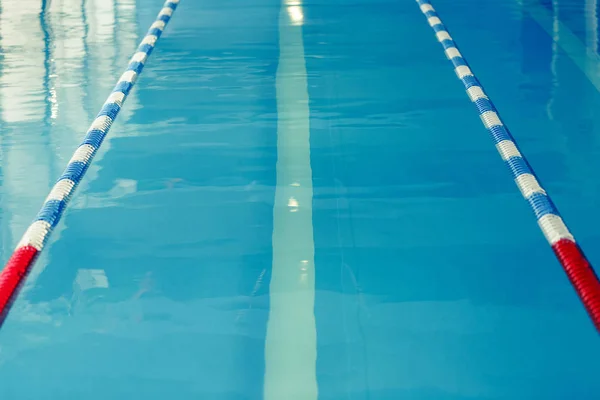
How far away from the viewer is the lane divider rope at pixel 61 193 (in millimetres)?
2059

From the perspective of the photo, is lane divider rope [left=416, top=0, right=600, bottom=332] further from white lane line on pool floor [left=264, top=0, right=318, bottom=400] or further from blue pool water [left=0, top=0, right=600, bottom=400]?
white lane line on pool floor [left=264, top=0, right=318, bottom=400]

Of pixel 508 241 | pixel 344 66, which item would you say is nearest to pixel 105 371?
pixel 508 241

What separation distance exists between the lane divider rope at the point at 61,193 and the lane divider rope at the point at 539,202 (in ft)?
5.23

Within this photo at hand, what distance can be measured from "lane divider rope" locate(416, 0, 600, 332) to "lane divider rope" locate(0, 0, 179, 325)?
1595 mm

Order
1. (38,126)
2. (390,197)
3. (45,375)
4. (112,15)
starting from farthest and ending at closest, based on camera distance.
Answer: (112,15)
(38,126)
(390,197)
(45,375)

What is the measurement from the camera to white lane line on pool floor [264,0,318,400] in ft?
5.74

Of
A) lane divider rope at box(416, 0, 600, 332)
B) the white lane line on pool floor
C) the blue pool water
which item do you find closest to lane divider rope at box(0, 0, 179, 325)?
the blue pool water

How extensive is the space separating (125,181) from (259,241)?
2.24 feet

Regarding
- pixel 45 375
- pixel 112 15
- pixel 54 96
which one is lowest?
pixel 45 375

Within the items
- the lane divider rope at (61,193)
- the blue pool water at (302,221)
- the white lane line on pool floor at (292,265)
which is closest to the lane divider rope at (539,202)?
the blue pool water at (302,221)

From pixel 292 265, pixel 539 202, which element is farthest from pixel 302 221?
pixel 539 202

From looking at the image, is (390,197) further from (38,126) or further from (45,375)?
(38,126)

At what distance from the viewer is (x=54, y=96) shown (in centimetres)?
347

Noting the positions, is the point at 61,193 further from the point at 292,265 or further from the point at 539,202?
the point at 539,202
